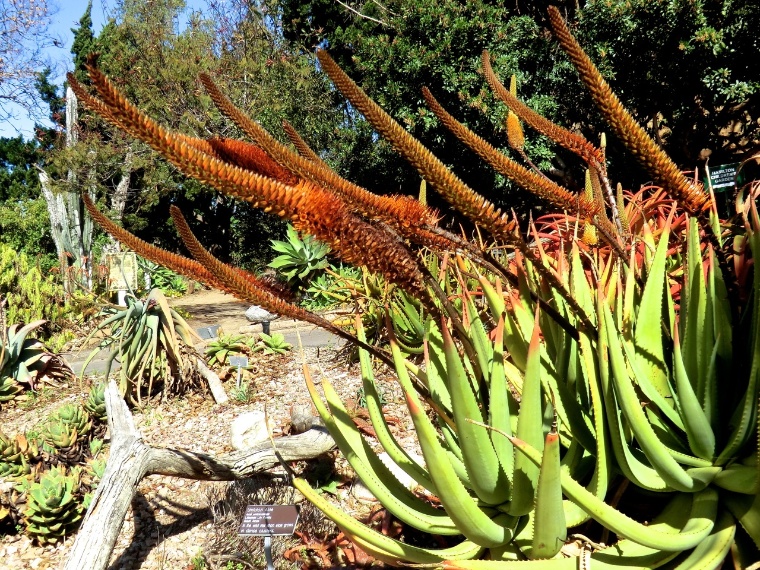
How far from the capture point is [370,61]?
10891 millimetres

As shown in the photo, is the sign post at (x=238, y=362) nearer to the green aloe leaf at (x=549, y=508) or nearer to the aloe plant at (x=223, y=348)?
the aloe plant at (x=223, y=348)

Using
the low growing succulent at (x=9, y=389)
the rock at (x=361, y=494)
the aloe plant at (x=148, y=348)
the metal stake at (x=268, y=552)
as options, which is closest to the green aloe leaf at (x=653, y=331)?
the metal stake at (x=268, y=552)

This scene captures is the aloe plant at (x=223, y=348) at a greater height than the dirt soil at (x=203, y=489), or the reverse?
the aloe plant at (x=223, y=348)

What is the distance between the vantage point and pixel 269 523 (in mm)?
2619

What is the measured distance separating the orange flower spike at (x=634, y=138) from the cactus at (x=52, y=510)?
3652 mm

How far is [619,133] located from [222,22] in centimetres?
1774

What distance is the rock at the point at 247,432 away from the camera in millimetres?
4383

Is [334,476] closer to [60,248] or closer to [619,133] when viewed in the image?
[619,133]

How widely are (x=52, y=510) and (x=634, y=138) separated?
12.3 ft

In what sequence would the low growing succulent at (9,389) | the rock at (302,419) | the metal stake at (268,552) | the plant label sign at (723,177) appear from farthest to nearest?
the low growing succulent at (9,389)
the rock at (302,419)
the metal stake at (268,552)
the plant label sign at (723,177)

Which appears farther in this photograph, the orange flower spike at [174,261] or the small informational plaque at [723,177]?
the small informational plaque at [723,177]

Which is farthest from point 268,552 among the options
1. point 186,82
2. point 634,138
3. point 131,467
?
point 186,82

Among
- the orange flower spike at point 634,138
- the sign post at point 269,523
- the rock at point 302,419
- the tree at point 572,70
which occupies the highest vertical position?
the tree at point 572,70

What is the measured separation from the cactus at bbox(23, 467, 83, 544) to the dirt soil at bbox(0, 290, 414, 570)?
0.10 m
